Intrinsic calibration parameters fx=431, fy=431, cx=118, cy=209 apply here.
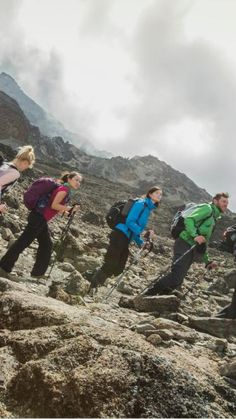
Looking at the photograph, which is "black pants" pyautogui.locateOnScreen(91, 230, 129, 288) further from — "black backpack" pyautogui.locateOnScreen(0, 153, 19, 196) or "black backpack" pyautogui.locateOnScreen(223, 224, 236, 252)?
"black backpack" pyautogui.locateOnScreen(0, 153, 19, 196)

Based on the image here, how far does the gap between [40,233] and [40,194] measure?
93cm

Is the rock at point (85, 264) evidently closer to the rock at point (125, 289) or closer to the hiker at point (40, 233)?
the rock at point (125, 289)

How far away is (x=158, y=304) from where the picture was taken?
28.4ft

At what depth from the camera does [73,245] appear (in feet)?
53.1

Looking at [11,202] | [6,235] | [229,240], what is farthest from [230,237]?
[11,202]

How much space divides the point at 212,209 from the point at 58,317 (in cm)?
626

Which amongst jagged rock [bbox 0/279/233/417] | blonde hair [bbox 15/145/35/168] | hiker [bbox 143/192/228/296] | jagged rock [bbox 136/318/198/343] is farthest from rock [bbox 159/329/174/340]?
blonde hair [bbox 15/145/35/168]

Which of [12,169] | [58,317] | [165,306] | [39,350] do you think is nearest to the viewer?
[39,350]

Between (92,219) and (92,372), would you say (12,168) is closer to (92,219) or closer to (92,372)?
(92,372)

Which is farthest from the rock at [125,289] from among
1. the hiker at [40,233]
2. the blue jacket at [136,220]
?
the hiker at [40,233]

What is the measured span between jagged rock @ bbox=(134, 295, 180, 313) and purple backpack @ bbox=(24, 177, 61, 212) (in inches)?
111

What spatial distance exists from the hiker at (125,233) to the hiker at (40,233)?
1.31 m

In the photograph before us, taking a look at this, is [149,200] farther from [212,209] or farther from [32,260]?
[32,260]

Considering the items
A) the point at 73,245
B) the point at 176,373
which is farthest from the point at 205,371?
the point at 73,245
